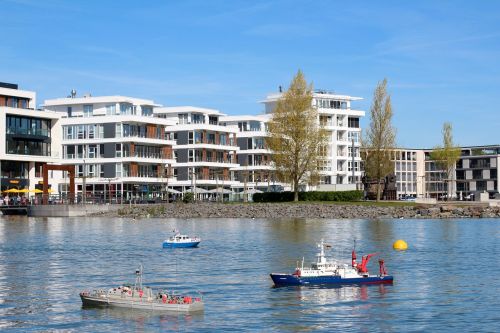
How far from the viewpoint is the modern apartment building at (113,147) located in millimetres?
175750

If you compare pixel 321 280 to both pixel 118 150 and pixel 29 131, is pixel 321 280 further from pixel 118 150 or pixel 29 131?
pixel 118 150

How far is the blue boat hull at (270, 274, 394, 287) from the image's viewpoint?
5403 cm

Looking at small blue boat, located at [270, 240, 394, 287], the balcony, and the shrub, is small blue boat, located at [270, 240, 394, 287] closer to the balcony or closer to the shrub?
the shrub

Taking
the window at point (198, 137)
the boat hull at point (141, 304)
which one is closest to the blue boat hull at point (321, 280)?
the boat hull at point (141, 304)

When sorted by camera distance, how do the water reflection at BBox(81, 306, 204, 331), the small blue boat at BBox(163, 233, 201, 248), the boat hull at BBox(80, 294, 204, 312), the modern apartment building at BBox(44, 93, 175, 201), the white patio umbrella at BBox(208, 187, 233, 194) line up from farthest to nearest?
the white patio umbrella at BBox(208, 187, 233, 194) → the modern apartment building at BBox(44, 93, 175, 201) → the small blue boat at BBox(163, 233, 201, 248) → the boat hull at BBox(80, 294, 204, 312) → the water reflection at BBox(81, 306, 204, 331)

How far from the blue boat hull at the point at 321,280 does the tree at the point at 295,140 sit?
9336 cm

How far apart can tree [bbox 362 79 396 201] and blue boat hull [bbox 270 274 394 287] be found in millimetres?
104859

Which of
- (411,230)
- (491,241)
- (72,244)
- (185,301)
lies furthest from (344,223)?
(185,301)

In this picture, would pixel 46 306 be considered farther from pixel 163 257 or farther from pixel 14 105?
pixel 14 105

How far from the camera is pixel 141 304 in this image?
44.6 m

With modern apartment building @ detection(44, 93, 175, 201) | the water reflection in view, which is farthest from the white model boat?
modern apartment building @ detection(44, 93, 175, 201)

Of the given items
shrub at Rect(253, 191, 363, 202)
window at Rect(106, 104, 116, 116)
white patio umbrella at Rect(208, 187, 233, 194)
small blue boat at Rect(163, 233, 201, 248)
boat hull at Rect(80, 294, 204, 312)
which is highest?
window at Rect(106, 104, 116, 116)

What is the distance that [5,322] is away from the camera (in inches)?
1650

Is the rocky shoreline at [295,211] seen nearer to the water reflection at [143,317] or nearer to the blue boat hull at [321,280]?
the blue boat hull at [321,280]
